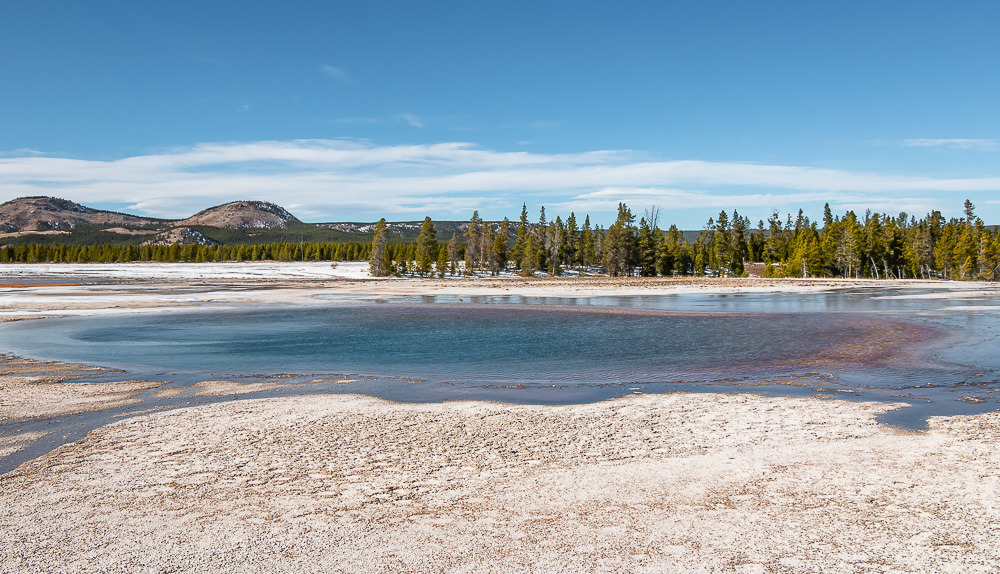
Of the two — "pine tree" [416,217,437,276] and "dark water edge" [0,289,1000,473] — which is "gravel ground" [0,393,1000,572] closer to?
"dark water edge" [0,289,1000,473]

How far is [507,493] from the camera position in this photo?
28.5 feet

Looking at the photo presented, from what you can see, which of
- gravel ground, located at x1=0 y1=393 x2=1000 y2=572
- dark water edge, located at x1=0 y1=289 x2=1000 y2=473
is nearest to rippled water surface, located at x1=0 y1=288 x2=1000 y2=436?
dark water edge, located at x1=0 y1=289 x2=1000 y2=473

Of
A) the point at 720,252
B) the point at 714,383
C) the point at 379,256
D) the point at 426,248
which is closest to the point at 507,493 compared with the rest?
the point at 714,383

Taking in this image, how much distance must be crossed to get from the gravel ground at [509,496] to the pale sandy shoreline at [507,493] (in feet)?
0.12

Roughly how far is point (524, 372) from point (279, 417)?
832 centimetres

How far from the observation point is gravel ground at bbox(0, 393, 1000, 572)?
688 centimetres

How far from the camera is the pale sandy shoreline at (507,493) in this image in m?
6.89

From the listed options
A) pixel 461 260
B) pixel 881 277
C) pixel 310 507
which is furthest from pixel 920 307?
pixel 461 260

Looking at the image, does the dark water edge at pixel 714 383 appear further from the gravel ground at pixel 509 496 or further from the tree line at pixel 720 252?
the tree line at pixel 720 252

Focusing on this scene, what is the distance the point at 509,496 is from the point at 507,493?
11 cm

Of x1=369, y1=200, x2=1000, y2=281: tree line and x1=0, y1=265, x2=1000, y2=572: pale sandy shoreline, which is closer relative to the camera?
x1=0, y1=265, x2=1000, y2=572: pale sandy shoreline

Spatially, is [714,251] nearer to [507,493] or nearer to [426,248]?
[426,248]

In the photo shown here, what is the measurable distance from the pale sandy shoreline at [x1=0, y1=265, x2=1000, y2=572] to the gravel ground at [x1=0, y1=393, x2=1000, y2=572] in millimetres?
35

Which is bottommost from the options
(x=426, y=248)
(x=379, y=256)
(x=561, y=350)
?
(x=561, y=350)
